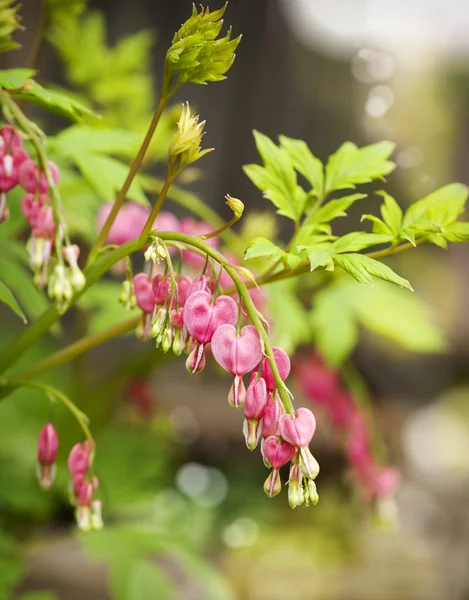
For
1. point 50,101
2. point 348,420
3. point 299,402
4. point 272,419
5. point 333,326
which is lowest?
point 299,402

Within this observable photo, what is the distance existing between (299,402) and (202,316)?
62.2 inches

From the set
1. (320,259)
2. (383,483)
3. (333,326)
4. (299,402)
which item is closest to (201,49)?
(320,259)

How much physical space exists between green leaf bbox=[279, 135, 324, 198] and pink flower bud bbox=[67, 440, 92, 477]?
307 millimetres

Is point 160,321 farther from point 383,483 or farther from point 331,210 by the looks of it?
point 383,483

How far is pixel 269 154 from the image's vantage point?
559mm

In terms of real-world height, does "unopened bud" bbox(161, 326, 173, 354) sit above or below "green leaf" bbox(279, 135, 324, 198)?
below

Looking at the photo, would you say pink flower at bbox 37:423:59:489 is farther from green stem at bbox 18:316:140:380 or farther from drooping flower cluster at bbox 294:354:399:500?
drooping flower cluster at bbox 294:354:399:500

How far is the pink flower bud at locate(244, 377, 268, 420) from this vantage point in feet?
1.38

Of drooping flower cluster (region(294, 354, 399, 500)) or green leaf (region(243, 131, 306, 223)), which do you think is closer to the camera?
green leaf (region(243, 131, 306, 223))

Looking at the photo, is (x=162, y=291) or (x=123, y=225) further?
(x=123, y=225)

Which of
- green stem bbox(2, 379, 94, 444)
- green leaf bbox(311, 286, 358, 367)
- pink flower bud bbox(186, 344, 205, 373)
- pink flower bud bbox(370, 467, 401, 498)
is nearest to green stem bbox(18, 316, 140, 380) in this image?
green stem bbox(2, 379, 94, 444)

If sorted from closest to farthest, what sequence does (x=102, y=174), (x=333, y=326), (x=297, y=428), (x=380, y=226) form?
(x=297, y=428) → (x=380, y=226) → (x=102, y=174) → (x=333, y=326)

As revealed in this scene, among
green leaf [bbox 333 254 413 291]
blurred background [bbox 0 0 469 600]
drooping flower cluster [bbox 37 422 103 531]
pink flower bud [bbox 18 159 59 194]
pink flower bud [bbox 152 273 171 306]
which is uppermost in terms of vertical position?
green leaf [bbox 333 254 413 291]

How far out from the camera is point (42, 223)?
0.44 metres
